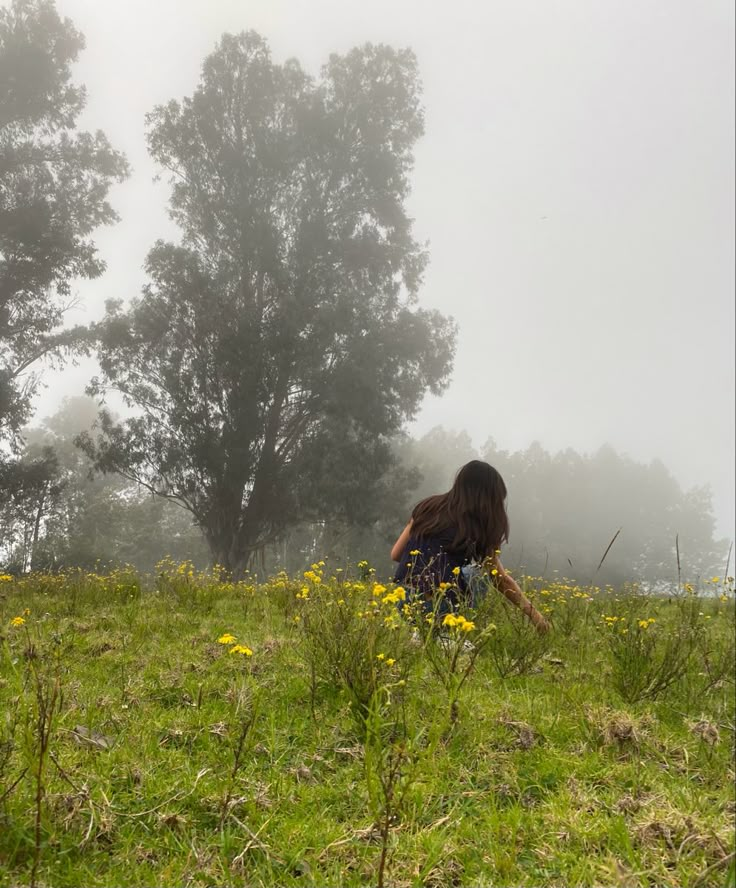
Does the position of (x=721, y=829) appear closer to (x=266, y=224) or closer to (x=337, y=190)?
(x=266, y=224)

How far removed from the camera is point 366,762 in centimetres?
160

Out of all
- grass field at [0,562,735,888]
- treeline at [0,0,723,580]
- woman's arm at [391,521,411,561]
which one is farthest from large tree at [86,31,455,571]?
grass field at [0,562,735,888]

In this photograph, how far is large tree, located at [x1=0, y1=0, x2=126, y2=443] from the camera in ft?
55.1

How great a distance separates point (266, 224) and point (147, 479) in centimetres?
1000

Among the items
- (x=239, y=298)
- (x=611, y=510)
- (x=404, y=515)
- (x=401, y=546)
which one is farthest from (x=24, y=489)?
(x=611, y=510)

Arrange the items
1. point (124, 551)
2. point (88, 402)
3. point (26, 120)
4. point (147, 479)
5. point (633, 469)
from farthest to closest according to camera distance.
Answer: point (633, 469) → point (88, 402) → point (124, 551) → point (26, 120) → point (147, 479)

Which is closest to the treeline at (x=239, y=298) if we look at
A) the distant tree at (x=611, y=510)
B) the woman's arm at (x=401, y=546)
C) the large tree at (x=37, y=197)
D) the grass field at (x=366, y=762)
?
the large tree at (x=37, y=197)

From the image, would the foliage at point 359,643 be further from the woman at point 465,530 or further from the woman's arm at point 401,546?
the woman's arm at point 401,546

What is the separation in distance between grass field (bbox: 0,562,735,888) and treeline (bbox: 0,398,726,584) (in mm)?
12935

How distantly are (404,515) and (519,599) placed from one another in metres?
14.0

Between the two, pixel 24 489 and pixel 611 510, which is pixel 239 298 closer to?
pixel 24 489

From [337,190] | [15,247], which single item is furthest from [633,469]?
[15,247]

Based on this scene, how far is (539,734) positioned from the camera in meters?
2.36

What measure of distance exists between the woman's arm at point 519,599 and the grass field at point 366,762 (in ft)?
0.39
